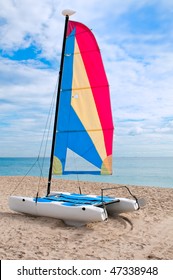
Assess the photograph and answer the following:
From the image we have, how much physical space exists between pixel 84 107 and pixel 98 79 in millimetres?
808

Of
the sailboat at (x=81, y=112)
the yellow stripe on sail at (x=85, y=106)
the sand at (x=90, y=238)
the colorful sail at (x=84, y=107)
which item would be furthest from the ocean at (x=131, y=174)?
the sand at (x=90, y=238)

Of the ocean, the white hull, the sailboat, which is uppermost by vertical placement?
the sailboat

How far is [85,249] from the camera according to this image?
5688mm

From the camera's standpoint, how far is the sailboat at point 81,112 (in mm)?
7941

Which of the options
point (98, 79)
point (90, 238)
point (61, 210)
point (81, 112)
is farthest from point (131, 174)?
point (90, 238)

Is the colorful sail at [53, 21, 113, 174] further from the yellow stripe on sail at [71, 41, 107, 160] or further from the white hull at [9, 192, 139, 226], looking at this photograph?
the white hull at [9, 192, 139, 226]

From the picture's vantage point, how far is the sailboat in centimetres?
794

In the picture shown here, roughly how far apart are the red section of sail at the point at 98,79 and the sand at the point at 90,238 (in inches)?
87.2

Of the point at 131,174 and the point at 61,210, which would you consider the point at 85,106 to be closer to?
the point at 61,210

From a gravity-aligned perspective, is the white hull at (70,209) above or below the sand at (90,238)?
above

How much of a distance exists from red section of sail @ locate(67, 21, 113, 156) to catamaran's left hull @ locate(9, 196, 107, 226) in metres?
1.95

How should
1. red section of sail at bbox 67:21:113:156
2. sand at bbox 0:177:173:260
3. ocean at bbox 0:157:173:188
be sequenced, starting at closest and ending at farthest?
sand at bbox 0:177:173:260, red section of sail at bbox 67:21:113:156, ocean at bbox 0:157:173:188

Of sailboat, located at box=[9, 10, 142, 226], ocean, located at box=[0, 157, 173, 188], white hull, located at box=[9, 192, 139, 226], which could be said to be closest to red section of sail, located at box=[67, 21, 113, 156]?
sailboat, located at box=[9, 10, 142, 226]

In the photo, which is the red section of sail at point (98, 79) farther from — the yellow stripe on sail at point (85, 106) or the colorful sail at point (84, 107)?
the yellow stripe on sail at point (85, 106)
